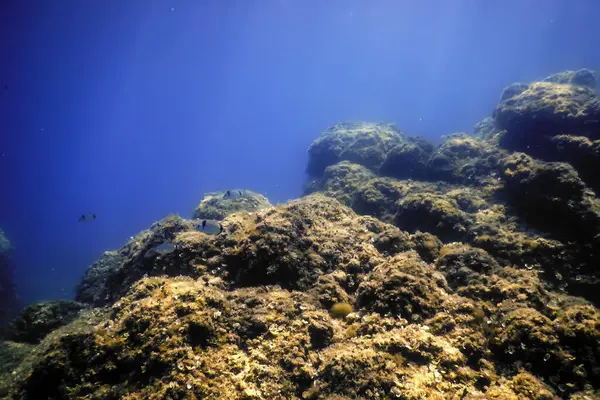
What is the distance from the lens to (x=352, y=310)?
5.94 m

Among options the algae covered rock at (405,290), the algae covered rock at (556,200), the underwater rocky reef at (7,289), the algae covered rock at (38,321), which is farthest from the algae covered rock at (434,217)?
the underwater rocky reef at (7,289)

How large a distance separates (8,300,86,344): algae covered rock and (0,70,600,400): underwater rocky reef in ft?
0.12

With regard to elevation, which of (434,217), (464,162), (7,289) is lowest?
(434,217)

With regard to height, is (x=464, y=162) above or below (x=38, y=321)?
above

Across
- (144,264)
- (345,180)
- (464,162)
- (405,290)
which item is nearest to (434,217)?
(405,290)

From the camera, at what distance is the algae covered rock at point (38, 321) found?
8.86 m

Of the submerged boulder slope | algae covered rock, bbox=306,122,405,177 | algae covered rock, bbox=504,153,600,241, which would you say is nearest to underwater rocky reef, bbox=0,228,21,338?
the submerged boulder slope

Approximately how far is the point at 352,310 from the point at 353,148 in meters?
16.7

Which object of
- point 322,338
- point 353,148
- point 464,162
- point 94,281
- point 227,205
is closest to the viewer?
point 322,338

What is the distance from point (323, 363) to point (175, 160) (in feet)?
695

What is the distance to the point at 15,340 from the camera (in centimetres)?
882

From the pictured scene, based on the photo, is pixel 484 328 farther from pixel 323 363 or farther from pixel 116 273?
pixel 116 273

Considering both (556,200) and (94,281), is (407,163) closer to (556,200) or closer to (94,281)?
(556,200)

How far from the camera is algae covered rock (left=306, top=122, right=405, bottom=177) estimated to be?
20.3m
